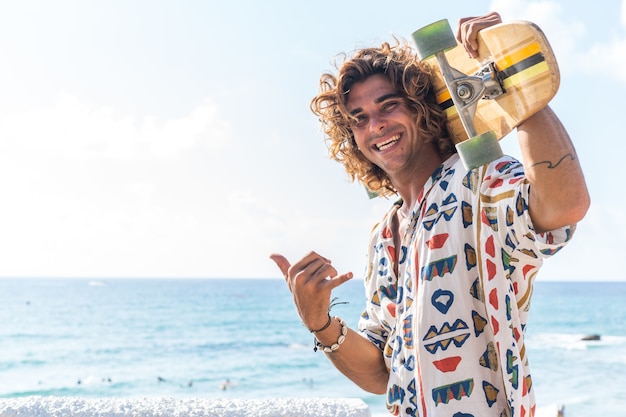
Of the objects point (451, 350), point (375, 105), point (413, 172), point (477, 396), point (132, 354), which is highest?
point (375, 105)

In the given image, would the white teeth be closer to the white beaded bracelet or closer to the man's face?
the man's face

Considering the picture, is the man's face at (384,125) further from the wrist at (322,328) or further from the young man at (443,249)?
the wrist at (322,328)

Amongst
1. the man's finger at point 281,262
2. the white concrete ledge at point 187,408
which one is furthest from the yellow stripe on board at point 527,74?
the white concrete ledge at point 187,408

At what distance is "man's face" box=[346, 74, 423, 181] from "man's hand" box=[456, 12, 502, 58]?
402 millimetres

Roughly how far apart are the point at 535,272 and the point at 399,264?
42cm

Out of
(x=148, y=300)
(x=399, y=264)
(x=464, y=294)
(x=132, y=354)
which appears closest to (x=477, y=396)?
(x=464, y=294)

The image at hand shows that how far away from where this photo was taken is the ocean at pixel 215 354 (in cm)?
2273

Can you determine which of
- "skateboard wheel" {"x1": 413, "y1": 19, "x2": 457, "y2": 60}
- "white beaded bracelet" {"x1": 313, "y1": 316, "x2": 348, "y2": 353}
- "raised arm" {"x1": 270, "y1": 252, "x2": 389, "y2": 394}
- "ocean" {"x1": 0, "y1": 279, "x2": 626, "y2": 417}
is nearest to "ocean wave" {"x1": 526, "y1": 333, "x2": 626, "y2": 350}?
"ocean" {"x1": 0, "y1": 279, "x2": 626, "y2": 417}

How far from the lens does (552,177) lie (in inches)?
57.1

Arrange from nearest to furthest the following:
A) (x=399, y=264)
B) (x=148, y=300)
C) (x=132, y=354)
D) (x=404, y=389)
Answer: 1. (x=404, y=389)
2. (x=399, y=264)
3. (x=132, y=354)
4. (x=148, y=300)

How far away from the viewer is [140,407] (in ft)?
8.15

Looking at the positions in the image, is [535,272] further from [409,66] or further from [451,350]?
[409,66]

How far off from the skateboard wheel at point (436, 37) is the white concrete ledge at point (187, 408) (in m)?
1.34

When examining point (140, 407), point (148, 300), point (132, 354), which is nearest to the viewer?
point (140, 407)
